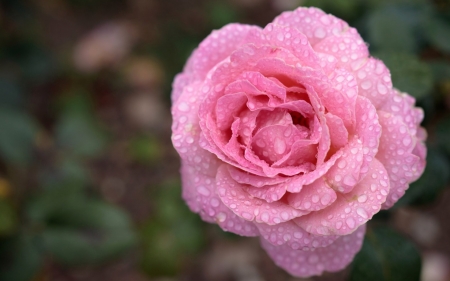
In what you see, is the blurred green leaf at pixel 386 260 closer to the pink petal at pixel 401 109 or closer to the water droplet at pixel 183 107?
the pink petal at pixel 401 109

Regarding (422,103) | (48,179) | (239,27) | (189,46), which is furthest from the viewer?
(189,46)

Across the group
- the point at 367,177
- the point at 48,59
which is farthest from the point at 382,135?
the point at 48,59

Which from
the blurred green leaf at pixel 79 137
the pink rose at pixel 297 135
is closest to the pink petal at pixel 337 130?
the pink rose at pixel 297 135

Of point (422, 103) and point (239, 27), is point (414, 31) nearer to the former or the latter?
point (422, 103)

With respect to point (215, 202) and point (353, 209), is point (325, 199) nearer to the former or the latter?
point (353, 209)

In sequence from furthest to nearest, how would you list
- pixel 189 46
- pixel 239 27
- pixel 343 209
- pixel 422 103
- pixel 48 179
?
pixel 189 46 < pixel 48 179 < pixel 422 103 < pixel 239 27 < pixel 343 209

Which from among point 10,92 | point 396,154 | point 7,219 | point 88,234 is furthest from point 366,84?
point 10,92

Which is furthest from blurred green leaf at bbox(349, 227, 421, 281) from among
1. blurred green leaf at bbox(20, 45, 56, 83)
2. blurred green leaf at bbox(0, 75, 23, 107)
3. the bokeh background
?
blurred green leaf at bbox(20, 45, 56, 83)
